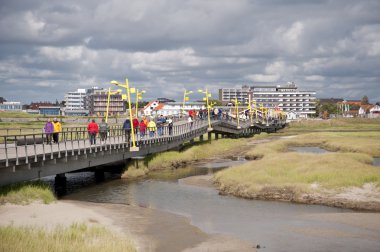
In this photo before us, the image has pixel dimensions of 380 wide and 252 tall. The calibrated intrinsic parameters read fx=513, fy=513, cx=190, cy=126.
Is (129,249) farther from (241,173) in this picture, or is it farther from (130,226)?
(241,173)

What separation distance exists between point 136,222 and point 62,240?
7.14 meters

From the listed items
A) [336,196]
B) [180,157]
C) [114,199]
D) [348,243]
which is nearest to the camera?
[348,243]

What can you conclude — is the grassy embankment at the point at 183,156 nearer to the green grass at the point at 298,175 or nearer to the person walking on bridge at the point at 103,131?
the person walking on bridge at the point at 103,131

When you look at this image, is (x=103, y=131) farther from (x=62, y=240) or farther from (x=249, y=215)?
(x=62, y=240)

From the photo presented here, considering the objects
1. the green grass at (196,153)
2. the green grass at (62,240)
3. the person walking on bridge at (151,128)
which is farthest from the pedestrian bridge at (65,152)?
the green grass at (62,240)

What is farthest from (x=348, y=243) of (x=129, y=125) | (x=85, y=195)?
(x=129, y=125)

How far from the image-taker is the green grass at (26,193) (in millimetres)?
29359

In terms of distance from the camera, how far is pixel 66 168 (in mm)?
36781

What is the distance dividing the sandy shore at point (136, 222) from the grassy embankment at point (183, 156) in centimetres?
1632

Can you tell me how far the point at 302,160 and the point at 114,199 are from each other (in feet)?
58.1

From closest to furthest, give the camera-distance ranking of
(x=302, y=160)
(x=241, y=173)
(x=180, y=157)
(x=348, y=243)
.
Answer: (x=348, y=243), (x=241, y=173), (x=302, y=160), (x=180, y=157)

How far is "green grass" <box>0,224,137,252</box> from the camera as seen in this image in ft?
63.7

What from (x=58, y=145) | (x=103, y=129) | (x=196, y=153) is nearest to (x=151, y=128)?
(x=103, y=129)

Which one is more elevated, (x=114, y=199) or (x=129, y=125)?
(x=129, y=125)
